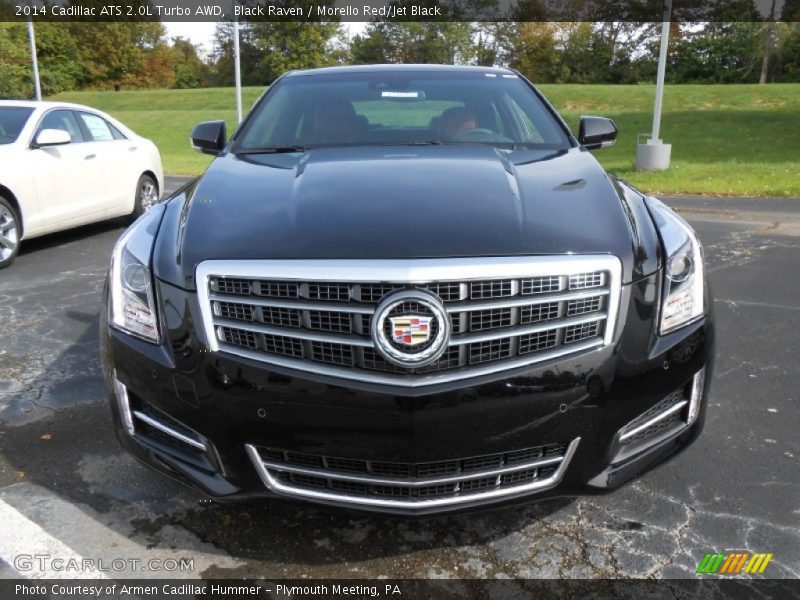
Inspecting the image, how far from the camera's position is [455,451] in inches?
79.0

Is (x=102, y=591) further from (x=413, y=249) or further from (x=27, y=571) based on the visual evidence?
(x=413, y=249)

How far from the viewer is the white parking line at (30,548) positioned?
2244 millimetres

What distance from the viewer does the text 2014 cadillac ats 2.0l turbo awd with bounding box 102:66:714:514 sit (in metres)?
1.97

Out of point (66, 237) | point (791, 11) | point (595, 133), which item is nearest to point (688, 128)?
point (66, 237)

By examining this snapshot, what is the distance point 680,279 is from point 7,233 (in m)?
6.16

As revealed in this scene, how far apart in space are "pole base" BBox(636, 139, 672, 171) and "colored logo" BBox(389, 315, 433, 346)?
48.0ft

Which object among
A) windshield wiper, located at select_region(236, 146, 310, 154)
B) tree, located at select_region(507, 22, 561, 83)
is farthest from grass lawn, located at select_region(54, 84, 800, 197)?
tree, located at select_region(507, 22, 561, 83)

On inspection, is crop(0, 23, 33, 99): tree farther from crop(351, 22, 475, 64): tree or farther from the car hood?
the car hood

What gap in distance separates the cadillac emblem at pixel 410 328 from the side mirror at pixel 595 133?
86.7 inches

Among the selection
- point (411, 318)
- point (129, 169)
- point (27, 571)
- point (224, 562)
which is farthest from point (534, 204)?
point (129, 169)

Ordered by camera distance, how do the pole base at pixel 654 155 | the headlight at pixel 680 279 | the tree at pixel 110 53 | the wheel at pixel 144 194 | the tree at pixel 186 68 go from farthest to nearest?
the tree at pixel 186 68, the tree at pixel 110 53, the pole base at pixel 654 155, the wheel at pixel 144 194, the headlight at pixel 680 279

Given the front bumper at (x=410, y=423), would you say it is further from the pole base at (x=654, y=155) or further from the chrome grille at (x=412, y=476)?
the pole base at (x=654, y=155)

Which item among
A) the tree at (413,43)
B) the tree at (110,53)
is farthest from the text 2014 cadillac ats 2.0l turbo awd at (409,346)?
the tree at (110,53)

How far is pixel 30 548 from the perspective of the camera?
2.37 metres
